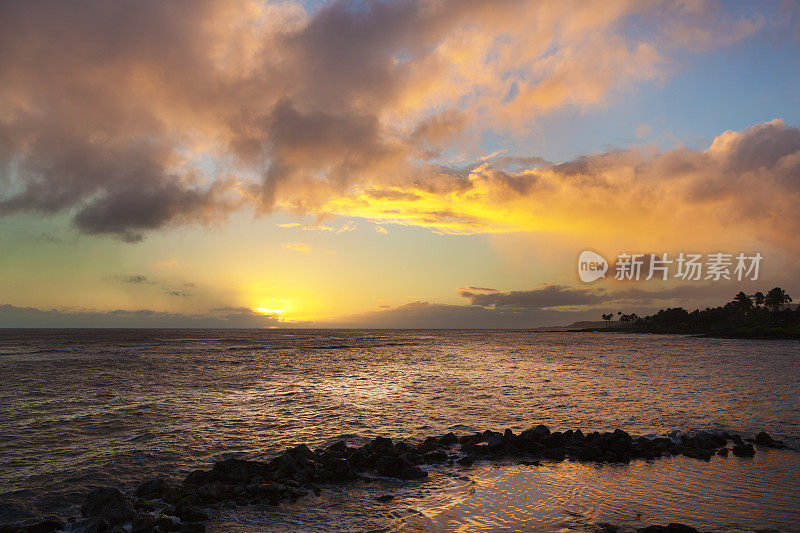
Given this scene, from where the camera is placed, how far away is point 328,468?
17.7 m

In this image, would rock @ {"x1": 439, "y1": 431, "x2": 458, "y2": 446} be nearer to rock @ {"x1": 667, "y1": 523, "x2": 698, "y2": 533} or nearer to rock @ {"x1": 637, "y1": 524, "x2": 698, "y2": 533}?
rock @ {"x1": 637, "y1": 524, "x2": 698, "y2": 533}

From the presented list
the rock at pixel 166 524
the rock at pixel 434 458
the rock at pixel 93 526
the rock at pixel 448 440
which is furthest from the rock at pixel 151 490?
the rock at pixel 448 440

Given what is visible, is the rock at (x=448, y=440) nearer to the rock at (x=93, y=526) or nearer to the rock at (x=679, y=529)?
the rock at (x=679, y=529)

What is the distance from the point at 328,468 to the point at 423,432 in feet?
28.5

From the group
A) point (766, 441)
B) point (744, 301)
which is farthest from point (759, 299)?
point (766, 441)

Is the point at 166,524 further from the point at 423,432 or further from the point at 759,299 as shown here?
the point at 759,299

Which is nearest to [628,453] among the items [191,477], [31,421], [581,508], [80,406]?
[581,508]

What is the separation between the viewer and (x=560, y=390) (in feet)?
134

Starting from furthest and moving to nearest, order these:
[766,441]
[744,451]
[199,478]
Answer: [766,441] → [744,451] → [199,478]

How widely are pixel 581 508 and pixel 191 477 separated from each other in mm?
13491

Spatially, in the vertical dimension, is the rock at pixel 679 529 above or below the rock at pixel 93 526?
above

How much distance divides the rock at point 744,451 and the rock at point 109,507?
2307 cm

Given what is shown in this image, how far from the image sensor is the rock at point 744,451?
1933 centimetres

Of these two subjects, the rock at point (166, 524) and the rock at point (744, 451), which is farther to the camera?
the rock at point (744, 451)
